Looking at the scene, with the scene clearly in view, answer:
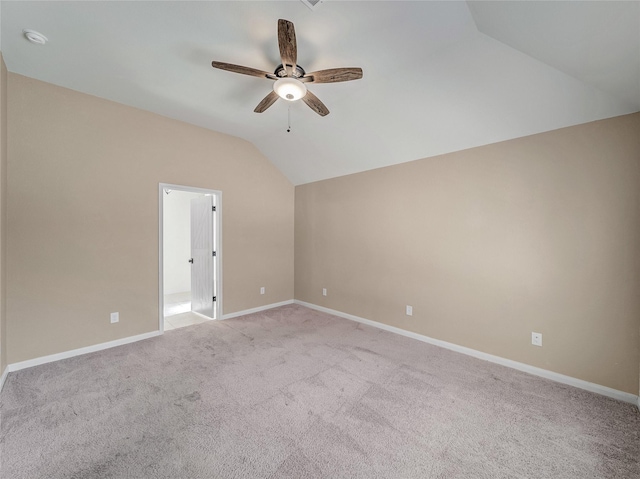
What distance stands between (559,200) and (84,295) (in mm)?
5024

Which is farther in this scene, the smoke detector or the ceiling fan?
the ceiling fan

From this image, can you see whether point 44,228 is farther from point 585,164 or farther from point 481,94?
point 585,164

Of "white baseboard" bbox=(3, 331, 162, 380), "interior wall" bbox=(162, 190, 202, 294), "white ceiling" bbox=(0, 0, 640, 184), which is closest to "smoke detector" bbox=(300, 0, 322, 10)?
"white ceiling" bbox=(0, 0, 640, 184)

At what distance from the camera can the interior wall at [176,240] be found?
5902 millimetres

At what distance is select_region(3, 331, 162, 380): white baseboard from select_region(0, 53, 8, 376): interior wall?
0.11 metres

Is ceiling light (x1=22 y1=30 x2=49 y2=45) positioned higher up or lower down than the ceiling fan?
higher up

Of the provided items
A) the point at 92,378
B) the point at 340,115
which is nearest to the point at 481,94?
the point at 340,115

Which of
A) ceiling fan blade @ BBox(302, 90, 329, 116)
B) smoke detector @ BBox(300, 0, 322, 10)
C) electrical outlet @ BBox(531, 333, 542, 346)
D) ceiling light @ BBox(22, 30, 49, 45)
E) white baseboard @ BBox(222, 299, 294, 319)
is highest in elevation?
ceiling light @ BBox(22, 30, 49, 45)

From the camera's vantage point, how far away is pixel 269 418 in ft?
6.42

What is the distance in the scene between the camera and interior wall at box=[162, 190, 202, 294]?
19.4ft

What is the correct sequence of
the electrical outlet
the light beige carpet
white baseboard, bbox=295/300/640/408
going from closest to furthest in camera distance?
the light beige carpet < white baseboard, bbox=295/300/640/408 < the electrical outlet

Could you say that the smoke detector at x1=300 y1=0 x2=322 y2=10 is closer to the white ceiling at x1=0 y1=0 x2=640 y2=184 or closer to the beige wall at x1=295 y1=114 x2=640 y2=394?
the white ceiling at x1=0 y1=0 x2=640 y2=184

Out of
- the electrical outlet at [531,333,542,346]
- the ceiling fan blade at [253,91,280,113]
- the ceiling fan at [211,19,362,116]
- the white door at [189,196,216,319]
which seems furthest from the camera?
the white door at [189,196,216,319]

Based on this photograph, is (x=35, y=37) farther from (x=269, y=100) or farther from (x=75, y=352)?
(x=75, y=352)
